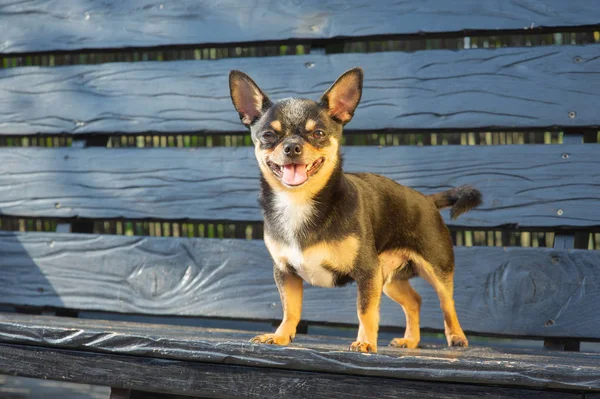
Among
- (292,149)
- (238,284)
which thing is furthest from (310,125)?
(238,284)

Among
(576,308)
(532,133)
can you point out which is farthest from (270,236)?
(532,133)

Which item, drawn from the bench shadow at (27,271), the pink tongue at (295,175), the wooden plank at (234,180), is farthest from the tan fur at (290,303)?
the bench shadow at (27,271)

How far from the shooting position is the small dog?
232 cm

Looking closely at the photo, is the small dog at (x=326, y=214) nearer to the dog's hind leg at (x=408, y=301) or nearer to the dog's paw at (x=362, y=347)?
the dog's paw at (x=362, y=347)

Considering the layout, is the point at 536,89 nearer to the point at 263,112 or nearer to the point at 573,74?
the point at 573,74

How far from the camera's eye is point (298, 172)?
2309 mm

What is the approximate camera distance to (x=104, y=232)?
4152 millimetres

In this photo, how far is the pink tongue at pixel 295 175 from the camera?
2305 millimetres

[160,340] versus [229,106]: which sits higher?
[229,106]

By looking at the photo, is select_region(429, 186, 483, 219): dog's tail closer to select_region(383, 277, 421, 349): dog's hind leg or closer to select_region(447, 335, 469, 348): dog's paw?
select_region(383, 277, 421, 349): dog's hind leg

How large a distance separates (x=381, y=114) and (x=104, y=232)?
5.50 ft

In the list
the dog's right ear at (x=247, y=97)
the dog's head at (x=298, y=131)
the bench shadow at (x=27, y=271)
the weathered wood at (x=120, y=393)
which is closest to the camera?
the dog's head at (x=298, y=131)

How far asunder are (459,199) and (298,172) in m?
0.74

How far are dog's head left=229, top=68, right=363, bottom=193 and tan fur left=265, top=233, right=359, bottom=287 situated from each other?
7.0 inches
